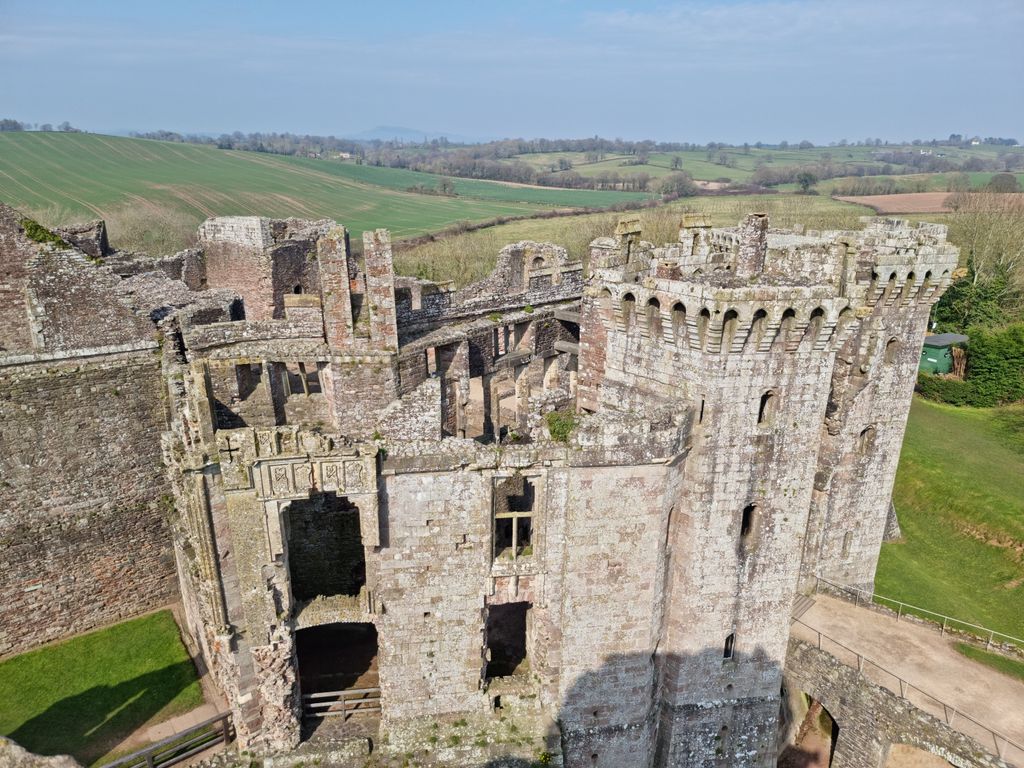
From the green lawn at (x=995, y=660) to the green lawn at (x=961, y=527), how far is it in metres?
4.26

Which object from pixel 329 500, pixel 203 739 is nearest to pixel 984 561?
pixel 329 500

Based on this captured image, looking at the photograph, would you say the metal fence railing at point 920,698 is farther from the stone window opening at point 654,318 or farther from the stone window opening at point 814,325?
the stone window opening at point 654,318

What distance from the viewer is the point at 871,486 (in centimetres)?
1761

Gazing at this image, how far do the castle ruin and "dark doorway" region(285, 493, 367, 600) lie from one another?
0.06 m

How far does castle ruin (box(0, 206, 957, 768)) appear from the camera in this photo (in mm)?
11438

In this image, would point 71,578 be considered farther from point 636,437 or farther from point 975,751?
point 975,751

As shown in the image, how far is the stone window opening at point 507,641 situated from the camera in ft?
47.9

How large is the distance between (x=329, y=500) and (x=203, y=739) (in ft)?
17.0

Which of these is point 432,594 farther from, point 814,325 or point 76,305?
point 76,305

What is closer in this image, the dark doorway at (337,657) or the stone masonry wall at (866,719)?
the stone masonry wall at (866,719)

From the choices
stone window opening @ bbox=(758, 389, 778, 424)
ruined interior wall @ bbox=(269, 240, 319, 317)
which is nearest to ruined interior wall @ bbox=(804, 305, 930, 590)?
stone window opening @ bbox=(758, 389, 778, 424)

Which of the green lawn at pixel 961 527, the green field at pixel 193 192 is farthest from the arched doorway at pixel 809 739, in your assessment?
the green field at pixel 193 192

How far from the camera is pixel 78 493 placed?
16.1m

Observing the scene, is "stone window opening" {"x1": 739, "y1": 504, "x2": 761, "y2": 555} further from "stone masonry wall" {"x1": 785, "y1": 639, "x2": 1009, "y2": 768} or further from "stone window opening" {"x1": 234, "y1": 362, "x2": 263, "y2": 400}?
"stone window opening" {"x1": 234, "y1": 362, "x2": 263, "y2": 400}
